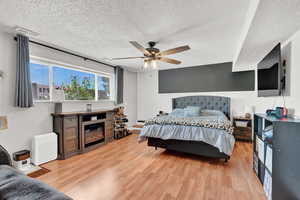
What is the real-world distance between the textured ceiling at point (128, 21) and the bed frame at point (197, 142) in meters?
2.06

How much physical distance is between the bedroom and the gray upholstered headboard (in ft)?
0.25

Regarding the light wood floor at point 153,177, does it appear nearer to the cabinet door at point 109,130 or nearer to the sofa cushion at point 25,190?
the cabinet door at point 109,130

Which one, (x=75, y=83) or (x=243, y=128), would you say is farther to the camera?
(x=243, y=128)

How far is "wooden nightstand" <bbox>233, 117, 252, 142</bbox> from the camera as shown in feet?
13.0

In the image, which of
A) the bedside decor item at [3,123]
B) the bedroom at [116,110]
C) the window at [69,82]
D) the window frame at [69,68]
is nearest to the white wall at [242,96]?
the bedroom at [116,110]

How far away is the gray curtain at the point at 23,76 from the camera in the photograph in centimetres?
249

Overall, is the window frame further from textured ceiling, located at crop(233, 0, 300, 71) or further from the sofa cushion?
textured ceiling, located at crop(233, 0, 300, 71)

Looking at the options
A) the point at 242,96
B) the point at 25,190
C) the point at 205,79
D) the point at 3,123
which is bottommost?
the point at 25,190

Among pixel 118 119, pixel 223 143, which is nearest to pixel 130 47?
Result: pixel 118 119

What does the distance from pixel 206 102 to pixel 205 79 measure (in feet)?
2.66

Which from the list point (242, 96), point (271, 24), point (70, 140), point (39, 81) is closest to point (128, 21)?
point (271, 24)

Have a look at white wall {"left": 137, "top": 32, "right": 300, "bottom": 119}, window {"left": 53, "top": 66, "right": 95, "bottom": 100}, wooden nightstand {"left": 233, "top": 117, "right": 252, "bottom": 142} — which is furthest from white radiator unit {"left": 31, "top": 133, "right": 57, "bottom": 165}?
wooden nightstand {"left": 233, "top": 117, "right": 252, "bottom": 142}

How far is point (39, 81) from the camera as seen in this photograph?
9.94 ft

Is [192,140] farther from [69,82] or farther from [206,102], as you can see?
[69,82]
